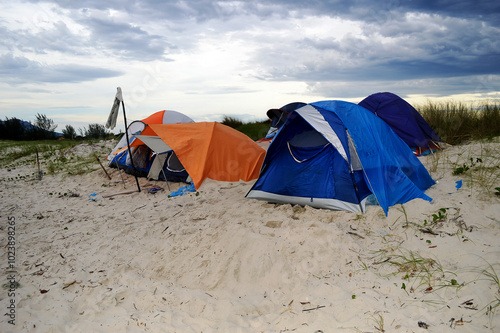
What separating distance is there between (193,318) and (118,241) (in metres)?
2.30

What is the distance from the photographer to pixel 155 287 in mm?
3783

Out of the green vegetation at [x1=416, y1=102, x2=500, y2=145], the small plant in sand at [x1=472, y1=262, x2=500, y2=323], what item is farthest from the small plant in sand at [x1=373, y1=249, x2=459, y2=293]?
the green vegetation at [x1=416, y1=102, x2=500, y2=145]

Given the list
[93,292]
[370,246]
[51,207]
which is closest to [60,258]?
[93,292]

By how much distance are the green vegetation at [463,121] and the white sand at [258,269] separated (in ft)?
17.4

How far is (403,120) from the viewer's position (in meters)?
9.62

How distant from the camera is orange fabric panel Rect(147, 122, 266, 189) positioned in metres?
7.82

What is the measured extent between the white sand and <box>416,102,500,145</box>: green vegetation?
5.32 metres

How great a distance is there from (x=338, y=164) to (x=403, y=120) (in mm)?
5334

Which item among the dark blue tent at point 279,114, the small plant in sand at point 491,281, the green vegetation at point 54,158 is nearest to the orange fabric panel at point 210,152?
the green vegetation at point 54,158

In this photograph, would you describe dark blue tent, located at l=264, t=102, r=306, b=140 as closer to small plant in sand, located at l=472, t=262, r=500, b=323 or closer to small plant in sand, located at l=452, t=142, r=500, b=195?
small plant in sand, located at l=452, t=142, r=500, b=195

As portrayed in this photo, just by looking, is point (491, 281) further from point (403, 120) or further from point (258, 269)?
point (403, 120)

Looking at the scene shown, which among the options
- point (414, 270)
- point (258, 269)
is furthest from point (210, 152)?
point (414, 270)

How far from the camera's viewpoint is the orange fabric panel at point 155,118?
36.0 feet

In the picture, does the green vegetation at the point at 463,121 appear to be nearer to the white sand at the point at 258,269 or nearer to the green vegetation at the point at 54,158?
the white sand at the point at 258,269
